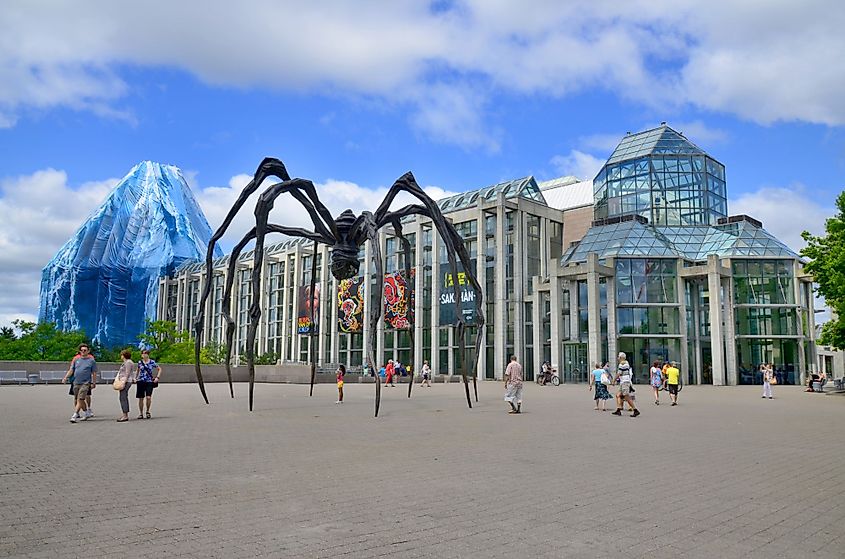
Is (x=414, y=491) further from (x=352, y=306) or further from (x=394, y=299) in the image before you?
(x=352, y=306)

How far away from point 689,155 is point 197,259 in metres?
66.4

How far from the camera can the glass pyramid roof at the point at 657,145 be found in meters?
55.0

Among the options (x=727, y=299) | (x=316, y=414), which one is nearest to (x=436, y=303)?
(x=727, y=299)

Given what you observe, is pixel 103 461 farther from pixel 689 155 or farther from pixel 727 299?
pixel 689 155

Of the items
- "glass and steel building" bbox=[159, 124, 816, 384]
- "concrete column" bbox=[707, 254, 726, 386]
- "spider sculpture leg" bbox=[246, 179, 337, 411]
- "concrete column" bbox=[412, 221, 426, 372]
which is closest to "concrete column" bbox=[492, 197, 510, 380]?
"glass and steel building" bbox=[159, 124, 816, 384]

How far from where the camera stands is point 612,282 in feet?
152

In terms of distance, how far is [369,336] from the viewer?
14250 mm

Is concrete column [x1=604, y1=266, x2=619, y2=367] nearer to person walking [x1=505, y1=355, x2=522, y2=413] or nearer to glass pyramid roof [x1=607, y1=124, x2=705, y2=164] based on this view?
glass pyramid roof [x1=607, y1=124, x2=705, y2=164]

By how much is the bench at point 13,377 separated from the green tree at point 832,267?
37.3m

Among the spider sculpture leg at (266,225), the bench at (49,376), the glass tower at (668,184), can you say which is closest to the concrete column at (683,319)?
the glass tower at (668,184)

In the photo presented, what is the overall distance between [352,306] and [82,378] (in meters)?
49.6

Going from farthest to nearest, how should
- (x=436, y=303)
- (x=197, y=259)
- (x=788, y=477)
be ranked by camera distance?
(x=197, y=259) → (x=436, y=303) → (x=788, y=477)

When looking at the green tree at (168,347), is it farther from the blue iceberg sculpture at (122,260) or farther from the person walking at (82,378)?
the person walking at (82,378)

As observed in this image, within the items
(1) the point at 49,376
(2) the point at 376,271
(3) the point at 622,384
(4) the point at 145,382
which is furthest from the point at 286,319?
(2) the point at 376,271
